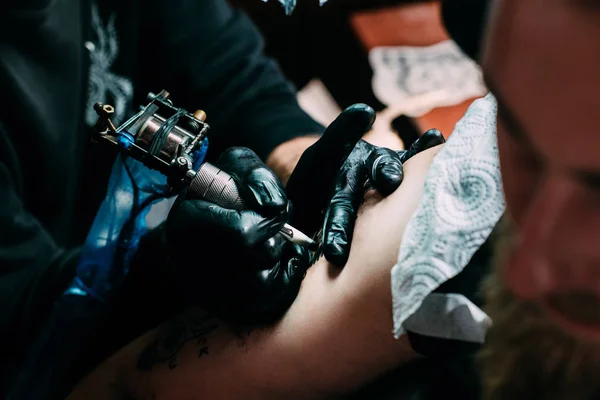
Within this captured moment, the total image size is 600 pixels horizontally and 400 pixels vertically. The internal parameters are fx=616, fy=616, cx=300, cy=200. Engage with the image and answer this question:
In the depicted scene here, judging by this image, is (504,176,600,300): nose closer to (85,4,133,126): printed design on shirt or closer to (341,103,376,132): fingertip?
(341,103,376,132): fingertip

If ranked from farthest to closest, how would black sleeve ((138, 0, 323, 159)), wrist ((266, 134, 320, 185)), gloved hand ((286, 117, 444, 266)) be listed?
black sleeve ((138, 0, 323, 159)) < wrist ((266, 134, 320, 185)) < gloved hand ((286, 117, 444, 266))

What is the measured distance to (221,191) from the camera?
0.45 m

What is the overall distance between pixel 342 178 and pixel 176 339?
0.65 ft

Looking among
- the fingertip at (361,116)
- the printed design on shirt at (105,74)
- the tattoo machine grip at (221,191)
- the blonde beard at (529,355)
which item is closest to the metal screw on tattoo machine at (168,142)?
the tattoo machine grip at (221,191)

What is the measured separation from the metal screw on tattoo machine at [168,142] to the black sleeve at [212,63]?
296 mm

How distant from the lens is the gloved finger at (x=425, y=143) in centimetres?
47

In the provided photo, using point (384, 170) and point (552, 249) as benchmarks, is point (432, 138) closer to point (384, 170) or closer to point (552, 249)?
point (384, 170)

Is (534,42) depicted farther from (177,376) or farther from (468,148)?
(177,376)

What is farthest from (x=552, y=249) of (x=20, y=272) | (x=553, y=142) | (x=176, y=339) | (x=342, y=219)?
(x=20, y=272)

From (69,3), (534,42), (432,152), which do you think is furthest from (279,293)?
(69,3)

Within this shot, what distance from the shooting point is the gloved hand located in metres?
0.45

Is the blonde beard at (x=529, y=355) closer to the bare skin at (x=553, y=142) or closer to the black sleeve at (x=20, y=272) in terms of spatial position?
the bare skin at (x=553, y=142)

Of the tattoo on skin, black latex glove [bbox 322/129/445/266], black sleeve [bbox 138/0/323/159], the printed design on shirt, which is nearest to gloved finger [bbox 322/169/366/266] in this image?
black latex glove [bbox 322/129/445/266]

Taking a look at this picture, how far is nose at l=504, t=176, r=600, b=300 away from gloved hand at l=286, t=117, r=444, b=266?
0.22 m
